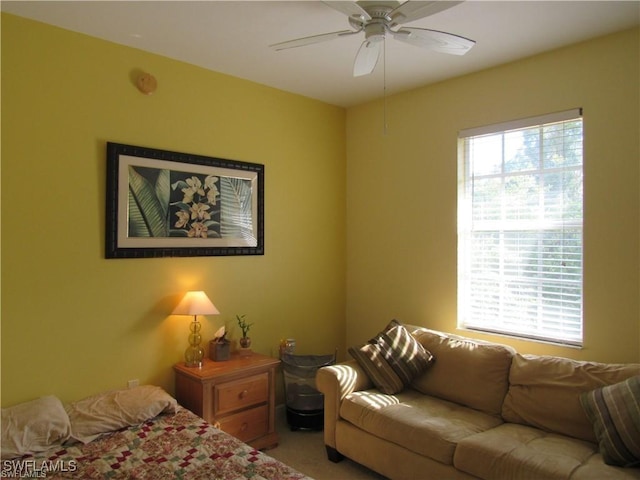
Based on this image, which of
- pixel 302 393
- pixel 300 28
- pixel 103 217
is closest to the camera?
pixel 300 28

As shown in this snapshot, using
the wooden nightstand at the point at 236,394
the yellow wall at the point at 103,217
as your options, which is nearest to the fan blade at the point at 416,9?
the yellow wall at the point at 103,217

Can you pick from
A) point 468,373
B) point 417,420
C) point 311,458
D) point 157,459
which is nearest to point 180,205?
point 157,459

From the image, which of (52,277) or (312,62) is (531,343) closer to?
(312,62)

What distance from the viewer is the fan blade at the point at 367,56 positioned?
2.51m

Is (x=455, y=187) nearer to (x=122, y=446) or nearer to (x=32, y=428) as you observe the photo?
(x=122, y=446)

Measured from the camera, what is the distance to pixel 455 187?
3725 mm

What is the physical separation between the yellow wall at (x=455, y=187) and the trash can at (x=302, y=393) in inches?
32.7

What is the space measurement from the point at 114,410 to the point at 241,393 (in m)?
0.84

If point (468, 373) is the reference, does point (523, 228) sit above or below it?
above

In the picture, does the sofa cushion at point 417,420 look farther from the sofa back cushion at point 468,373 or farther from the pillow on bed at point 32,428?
the pillow on bed at point 32,428

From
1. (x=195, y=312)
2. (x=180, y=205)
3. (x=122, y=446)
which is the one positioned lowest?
(x=122, y=446)

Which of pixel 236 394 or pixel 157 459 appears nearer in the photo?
pixel 157 459

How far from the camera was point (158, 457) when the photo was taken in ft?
7.69

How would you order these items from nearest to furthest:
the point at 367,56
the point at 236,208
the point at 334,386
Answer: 1. the point at 367,56
2. the point at 334,386
3. the point at 236,208
